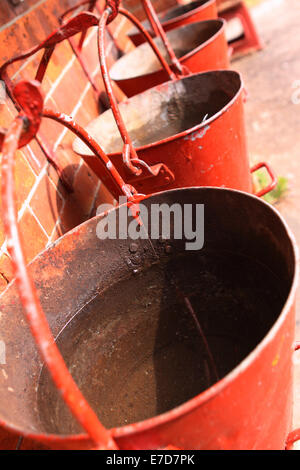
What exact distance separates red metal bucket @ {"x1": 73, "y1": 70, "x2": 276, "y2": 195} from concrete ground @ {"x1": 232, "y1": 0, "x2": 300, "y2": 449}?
0.76m

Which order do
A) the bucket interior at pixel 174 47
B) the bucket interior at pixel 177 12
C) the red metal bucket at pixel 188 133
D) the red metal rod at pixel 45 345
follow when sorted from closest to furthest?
the red metal rod at pixel 45 345 → the red metal bucket at pixel 188 133 → the bucket interior at pixel 174 47 → the bucket interior at pixel 177 12

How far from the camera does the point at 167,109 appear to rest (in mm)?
2070

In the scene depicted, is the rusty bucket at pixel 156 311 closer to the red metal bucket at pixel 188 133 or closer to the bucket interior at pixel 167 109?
the red metal bucket at pixel 188 133

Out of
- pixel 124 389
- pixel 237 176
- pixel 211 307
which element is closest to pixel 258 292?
pixel 211 307

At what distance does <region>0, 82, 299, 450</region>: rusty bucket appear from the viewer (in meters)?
0.99

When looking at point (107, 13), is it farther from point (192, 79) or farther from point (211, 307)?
point (211, 307)

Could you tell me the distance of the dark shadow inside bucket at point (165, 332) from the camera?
125 centimetres

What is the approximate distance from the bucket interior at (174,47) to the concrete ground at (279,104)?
859 millimetres

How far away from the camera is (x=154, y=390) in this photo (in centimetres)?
132

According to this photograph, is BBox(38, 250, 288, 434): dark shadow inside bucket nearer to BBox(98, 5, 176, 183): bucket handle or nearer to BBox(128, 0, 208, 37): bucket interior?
BBox(98, 5, 176, 183): bucket handle

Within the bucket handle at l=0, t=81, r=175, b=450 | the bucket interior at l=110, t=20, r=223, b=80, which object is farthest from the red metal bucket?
the bucket handle at l=0, t=81, r=175, b=450

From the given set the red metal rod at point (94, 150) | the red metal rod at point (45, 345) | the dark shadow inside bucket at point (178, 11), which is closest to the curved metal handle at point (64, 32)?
the red metal rod at point (94, 150)

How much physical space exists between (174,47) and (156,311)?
194 centimetres

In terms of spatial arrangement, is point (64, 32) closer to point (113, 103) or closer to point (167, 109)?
point (113, 103)
